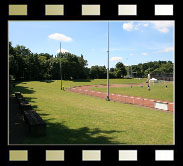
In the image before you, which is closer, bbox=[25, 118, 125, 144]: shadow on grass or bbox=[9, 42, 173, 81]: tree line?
bbox=[25, 118, 125, 144]: shadow on grass

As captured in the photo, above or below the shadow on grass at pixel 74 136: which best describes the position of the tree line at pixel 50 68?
above

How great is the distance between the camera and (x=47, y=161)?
446 centimetres

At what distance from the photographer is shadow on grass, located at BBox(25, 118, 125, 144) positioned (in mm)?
7914

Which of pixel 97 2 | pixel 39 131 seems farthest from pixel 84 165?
pixel 39 131

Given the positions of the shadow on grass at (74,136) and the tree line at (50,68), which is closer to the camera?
the shadow on grass at (74,136)

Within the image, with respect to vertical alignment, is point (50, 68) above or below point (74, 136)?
above

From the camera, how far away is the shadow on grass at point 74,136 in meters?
7.91

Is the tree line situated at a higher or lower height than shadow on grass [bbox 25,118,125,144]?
higher

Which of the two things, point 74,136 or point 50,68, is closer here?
point 74,136

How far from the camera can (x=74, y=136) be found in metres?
8.57
